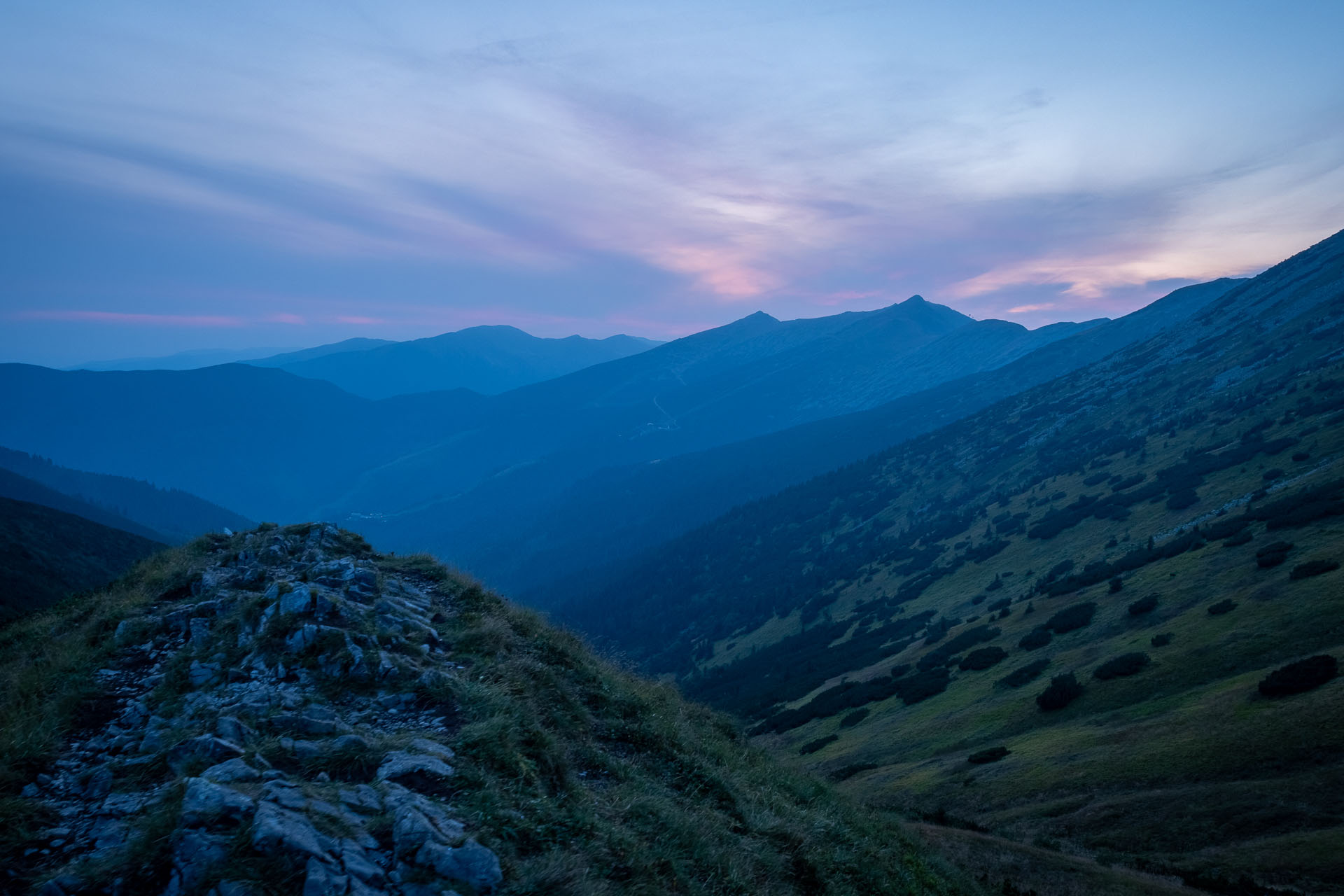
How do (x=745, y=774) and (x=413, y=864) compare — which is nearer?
(x=413, y=864)

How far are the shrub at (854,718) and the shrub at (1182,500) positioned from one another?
37.6 m

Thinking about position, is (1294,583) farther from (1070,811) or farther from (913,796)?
(913,796)

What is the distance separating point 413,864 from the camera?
22.8 ft

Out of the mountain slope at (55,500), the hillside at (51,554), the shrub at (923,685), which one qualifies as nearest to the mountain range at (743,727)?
the shrub at (923,685)

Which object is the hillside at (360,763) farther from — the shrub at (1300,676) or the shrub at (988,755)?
the shrub at (1300,676)

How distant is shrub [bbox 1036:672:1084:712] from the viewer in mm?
29656

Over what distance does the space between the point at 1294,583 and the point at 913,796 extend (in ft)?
66.6

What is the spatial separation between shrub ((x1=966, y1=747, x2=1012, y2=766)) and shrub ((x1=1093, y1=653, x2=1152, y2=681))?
253 inches

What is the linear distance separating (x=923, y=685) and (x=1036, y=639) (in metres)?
7.12

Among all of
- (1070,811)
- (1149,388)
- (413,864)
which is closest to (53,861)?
(413,864)

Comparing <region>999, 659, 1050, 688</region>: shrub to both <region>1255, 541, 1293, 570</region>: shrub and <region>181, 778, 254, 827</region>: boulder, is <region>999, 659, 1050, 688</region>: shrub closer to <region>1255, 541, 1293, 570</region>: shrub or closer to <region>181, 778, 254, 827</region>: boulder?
<region>1255, 541, 1293, 570</region>: shrub

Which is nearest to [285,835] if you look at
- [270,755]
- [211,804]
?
[211,804]

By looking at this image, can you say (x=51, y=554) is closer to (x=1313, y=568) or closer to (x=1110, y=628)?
(x=1110, y=628)

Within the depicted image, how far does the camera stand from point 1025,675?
115ft
